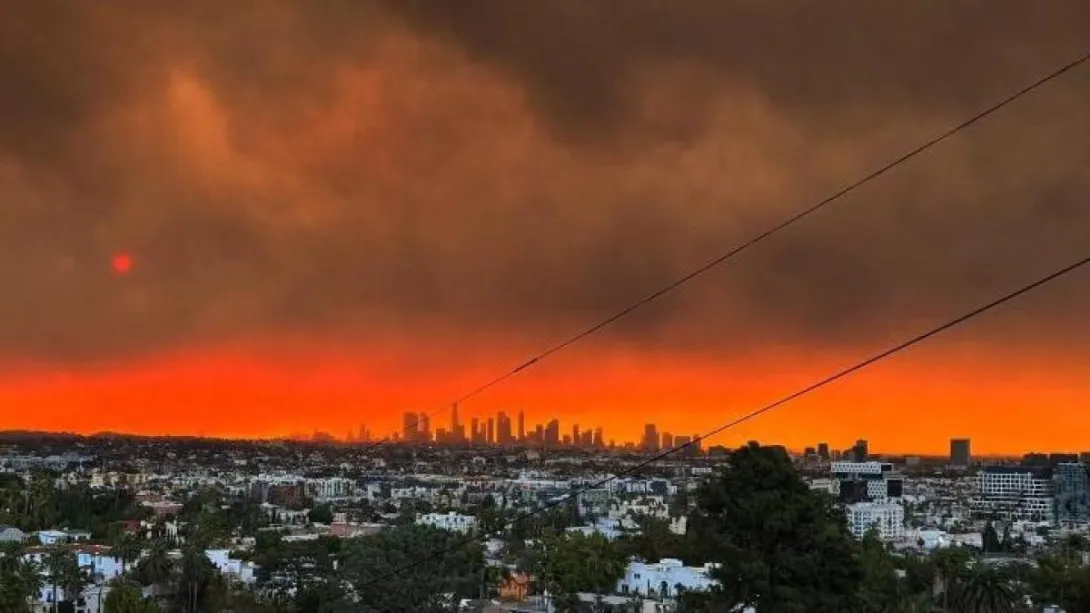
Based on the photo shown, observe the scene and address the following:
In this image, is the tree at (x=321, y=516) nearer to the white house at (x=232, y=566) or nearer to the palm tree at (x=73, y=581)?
the white house at (x=232, y=566)

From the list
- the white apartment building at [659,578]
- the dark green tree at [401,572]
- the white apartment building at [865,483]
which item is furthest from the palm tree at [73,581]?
the white apartment building at [865,483]

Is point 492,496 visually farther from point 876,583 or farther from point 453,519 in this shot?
point 876,583

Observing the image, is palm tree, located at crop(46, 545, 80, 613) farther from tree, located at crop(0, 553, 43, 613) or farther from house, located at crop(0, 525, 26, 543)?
house, located at crop(0, 525, 26, 543)

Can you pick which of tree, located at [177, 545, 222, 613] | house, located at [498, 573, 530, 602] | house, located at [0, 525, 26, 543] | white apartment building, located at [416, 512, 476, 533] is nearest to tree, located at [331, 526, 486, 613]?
tree, located at [177, 545, 222, 613]

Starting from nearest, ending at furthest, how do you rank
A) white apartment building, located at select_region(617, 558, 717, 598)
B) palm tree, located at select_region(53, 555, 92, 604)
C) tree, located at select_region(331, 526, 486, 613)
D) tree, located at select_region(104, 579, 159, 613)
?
tree, located at select_region(331, 526, 486, 613)
tree, located at select_region(104, 579, 159, 613)
palm tree, located at select_region(53, 555, 92, 604)
white apartment building, located at select_region(617, 558, 717, 598)

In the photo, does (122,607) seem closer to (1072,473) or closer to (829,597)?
(829,597)

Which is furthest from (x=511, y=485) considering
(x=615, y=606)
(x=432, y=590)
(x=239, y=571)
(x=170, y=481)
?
(x=432, y=590)
